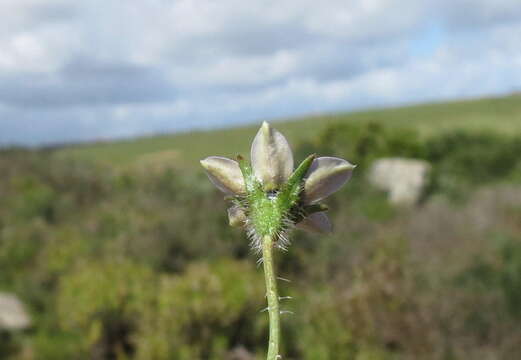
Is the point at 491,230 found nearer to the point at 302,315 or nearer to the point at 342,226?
the point at 342,226

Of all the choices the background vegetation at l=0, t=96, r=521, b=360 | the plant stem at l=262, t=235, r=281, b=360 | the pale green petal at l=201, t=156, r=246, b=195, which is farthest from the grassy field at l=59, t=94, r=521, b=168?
the plant stem at l=262, t=235, r=281, b=360

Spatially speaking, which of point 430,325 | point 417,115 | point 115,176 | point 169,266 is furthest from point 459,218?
point 417,115

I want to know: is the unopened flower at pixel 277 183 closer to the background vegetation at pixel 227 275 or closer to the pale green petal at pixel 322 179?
the pale green petal at pixel 322 179

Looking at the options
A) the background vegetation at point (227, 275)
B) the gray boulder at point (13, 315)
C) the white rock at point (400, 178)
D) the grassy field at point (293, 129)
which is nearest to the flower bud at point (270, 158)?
the background vegetation at point (227, 275)

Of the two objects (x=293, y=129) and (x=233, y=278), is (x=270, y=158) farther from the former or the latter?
(x=293, y=129)

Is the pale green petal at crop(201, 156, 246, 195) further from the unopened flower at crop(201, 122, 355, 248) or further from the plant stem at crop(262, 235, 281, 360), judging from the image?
the plant stem at crop(262, 235, 281, 360)
